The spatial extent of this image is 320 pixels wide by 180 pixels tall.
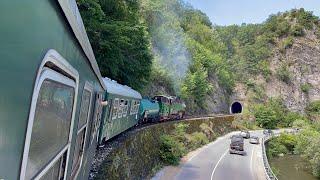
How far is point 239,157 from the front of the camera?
130ft

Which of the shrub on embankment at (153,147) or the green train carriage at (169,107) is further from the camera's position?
the green train carriage at (169,107)

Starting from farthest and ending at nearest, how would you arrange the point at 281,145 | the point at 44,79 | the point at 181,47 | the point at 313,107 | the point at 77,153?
1. the point at 313,107
2. the point at 181,47
3. the point at 281,145
4. the point at 77,153
5. the point at 44,79

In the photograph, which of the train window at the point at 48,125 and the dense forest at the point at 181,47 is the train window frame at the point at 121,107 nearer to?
the dense forest at the point at 181,47

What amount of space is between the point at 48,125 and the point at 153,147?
2739cm

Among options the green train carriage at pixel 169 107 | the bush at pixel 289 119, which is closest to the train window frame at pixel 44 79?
the green train carriage at pixel 169 107

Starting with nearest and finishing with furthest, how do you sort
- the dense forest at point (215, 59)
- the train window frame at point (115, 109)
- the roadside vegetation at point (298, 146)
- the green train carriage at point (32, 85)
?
the green train carriage at point (32, 85) < the train window frame at point (115, 109) < the dense forest at point (215, 59) < the roadside vegetation at point (298, 146)

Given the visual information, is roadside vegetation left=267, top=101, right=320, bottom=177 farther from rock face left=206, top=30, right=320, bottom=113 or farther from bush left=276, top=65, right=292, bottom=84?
bush left=276, top=65, right=292, bottom=84

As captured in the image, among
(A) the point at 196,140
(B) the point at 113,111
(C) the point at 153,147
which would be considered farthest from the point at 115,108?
(A) the point at 196,140

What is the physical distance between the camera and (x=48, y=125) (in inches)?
110

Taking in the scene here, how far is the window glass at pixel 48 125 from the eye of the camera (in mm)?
2422

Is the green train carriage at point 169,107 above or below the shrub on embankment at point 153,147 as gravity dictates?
above

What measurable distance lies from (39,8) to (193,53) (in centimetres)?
6396

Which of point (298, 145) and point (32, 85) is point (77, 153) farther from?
point (298, 145)

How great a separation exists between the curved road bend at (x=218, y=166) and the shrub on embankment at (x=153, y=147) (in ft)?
3.69
